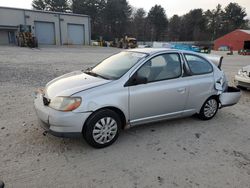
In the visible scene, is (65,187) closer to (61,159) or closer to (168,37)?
(61,159)

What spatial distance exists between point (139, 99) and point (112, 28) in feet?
199

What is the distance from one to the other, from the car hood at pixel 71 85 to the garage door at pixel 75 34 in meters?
35.0

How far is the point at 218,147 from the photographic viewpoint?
3660 millimetres

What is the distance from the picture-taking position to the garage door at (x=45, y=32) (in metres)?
33.8

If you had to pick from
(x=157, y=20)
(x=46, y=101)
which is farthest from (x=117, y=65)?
(x=157, y=20)

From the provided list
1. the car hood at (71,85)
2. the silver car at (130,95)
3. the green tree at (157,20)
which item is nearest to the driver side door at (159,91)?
the silver car at (130,95)

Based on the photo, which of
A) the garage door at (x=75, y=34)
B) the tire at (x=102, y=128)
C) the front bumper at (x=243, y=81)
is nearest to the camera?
the tire at (x=102, y=128)

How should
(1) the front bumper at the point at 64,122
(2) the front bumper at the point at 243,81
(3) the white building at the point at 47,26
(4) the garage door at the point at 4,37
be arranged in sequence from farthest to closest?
(4) the garage door at the point at 4,37
(3) the white building at the point at 47,26
(2) the front bumper at the point at 243,81
(1) the front bumper at the point at 64,122

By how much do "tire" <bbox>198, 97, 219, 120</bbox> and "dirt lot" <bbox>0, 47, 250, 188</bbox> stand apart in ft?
0.51

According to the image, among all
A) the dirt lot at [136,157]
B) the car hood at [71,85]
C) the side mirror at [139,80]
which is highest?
the side mirror at [139,80]

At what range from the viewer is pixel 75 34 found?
37812mm

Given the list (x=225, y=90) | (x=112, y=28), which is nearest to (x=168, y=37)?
(x=112, y=28)

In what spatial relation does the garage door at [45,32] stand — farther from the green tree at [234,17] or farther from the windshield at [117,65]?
the green tree at [234,17]

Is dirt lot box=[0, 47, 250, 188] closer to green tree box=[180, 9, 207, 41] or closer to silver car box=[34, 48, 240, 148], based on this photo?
silver car box=[34, 48, 240, 148]
